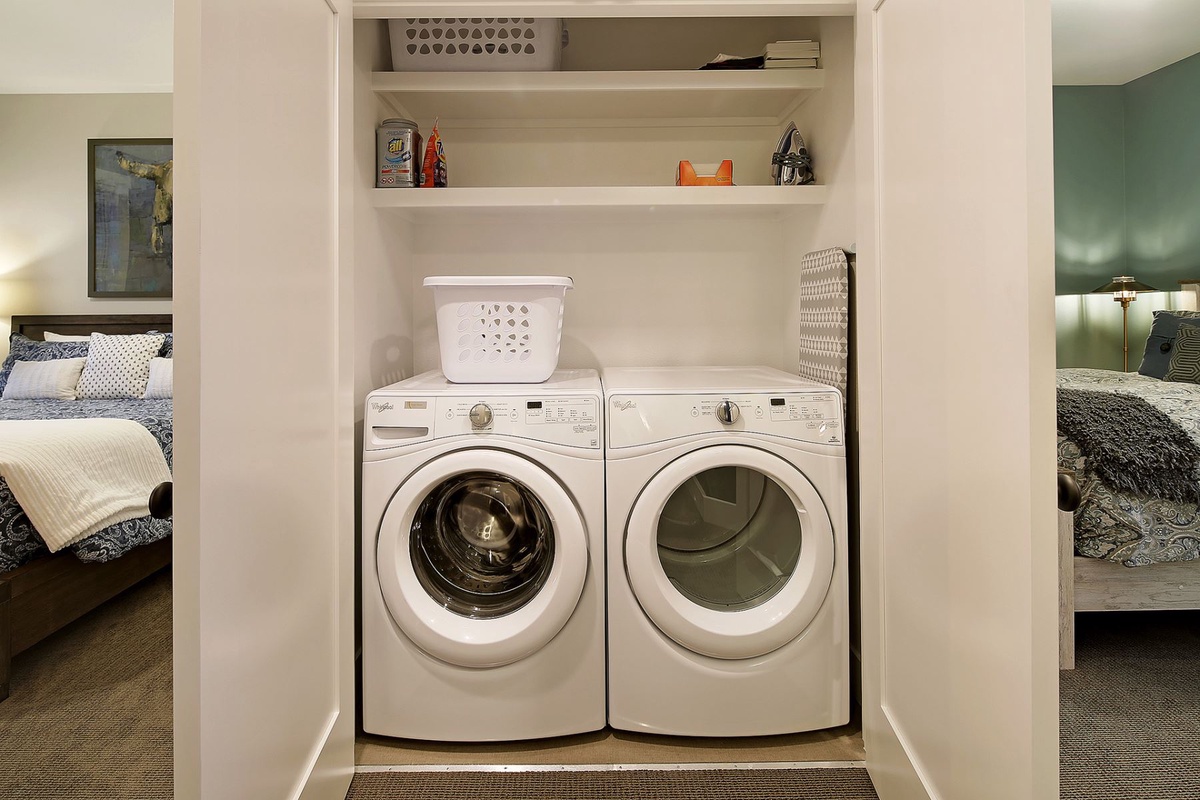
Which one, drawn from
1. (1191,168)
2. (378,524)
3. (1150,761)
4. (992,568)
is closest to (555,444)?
(378,524)

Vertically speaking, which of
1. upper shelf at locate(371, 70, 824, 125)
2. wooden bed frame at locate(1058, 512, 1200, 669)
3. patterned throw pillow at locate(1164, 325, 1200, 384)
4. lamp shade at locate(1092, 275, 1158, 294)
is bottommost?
wooden bed frame at locate(1058, 512, 1200, 669)

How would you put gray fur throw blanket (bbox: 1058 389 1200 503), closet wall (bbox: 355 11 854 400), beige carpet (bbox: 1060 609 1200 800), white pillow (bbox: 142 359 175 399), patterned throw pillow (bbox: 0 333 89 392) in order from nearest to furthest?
1. beige carpet (bbox: 1060 609 1200 800)
2. gray fur throw blanket (bbox: 1058 389 1200 503)
3. closet wall (bbox: 355 11 854 400)
4. white pillow (bbox: 142 359 175 399)
5. patterned throw pillow (bbox: 0 333 89 392)

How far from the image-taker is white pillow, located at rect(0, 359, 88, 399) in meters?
3.34

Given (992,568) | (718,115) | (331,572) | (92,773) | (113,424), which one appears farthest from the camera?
(113,424)

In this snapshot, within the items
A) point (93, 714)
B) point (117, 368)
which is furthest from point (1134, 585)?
point (117, 368)

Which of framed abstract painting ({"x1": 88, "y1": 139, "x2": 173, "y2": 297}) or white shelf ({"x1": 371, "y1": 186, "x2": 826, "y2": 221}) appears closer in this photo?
white shelf ({"x1": 371, "y1": 186, "x2": 826, "y2": 221})

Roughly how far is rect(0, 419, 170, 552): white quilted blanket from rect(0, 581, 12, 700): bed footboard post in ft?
0.59

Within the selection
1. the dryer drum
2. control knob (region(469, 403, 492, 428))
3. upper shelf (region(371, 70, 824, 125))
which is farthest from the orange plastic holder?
the dryer drum

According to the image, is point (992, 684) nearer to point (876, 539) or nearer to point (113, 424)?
point (876, 539)

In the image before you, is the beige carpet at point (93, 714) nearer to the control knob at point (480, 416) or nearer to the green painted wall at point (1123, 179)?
the control knob at point (480, 416)

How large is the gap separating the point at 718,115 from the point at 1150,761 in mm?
2140

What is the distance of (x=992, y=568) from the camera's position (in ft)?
3.25

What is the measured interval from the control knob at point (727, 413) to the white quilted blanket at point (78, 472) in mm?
2034

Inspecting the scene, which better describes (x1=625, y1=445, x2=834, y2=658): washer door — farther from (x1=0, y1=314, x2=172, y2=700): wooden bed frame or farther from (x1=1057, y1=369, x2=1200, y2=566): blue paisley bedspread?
(x1=0, y1=314, x2=172, y2=700): wooden bed frame
